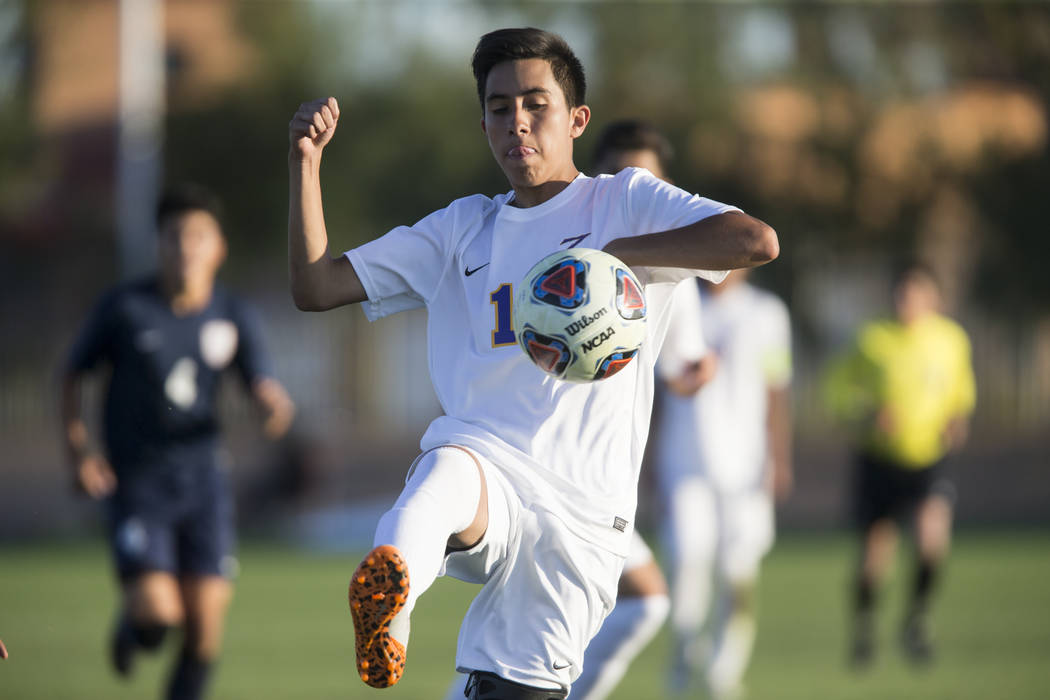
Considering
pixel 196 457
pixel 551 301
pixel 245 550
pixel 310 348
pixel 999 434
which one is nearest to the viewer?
pixel 551 301

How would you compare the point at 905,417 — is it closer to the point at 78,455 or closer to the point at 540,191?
the point at 78,455

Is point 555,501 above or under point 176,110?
under

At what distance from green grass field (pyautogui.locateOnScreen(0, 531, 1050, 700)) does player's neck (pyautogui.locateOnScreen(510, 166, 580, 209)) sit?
177 inches

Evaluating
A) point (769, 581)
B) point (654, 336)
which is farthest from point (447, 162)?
point (654, 336)

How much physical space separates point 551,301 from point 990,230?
21335 millimetres

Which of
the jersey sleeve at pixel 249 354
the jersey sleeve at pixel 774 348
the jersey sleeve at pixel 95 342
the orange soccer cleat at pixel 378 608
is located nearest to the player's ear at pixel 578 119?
the orange soccer cleat at pixel 378 608

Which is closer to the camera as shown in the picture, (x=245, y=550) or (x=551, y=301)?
(x=551, y=301)

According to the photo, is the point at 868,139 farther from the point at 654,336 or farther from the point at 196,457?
the point at 654,336

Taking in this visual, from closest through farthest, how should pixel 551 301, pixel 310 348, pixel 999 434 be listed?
pixel 551 301 → pixel 999 434 → pixel 310 348

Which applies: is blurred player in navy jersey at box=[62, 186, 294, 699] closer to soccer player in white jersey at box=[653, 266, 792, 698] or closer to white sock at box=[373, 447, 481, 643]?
soccer player in white jersey at box=[653, 266, 792, 698]

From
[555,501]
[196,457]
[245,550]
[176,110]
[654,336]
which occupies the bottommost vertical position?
[245,550]

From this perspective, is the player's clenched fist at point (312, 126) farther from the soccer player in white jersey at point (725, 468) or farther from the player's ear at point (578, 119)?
the soccer player in white jersey at point (725, 468)

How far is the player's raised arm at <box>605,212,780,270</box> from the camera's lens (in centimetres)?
370

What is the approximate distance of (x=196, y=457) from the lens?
677 cm
